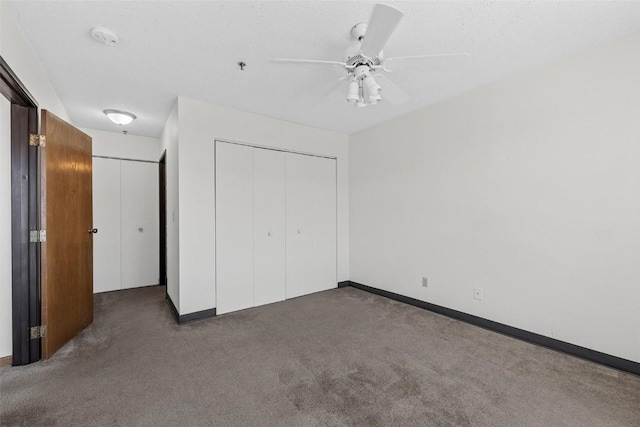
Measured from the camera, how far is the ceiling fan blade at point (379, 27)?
4.32ft

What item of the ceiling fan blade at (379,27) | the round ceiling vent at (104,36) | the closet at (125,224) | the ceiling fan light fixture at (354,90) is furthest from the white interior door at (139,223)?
the ceiling fan blade at (379,27)

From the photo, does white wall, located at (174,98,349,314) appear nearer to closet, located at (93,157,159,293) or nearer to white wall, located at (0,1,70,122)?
white wall, located at (0,1,70,122)

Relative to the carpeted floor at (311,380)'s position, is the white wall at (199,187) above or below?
above

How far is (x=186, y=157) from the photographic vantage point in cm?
308

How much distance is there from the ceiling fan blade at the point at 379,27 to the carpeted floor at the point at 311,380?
2.08 meters

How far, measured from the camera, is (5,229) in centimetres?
212

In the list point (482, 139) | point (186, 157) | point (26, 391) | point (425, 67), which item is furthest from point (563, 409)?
point (186, 157)

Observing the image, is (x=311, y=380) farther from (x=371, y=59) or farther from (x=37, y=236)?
(x=37, y=236)

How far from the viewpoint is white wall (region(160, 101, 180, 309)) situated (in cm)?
317

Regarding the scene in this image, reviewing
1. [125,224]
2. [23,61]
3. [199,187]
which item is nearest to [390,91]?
[199,187]

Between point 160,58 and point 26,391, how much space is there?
97.8 inches

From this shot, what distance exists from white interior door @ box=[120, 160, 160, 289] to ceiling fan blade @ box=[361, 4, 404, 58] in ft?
13.5

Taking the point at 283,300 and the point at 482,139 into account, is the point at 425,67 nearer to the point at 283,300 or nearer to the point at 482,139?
the point at 482,139

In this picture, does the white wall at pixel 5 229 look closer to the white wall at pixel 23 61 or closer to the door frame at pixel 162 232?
the white wall at pixel 23 61
